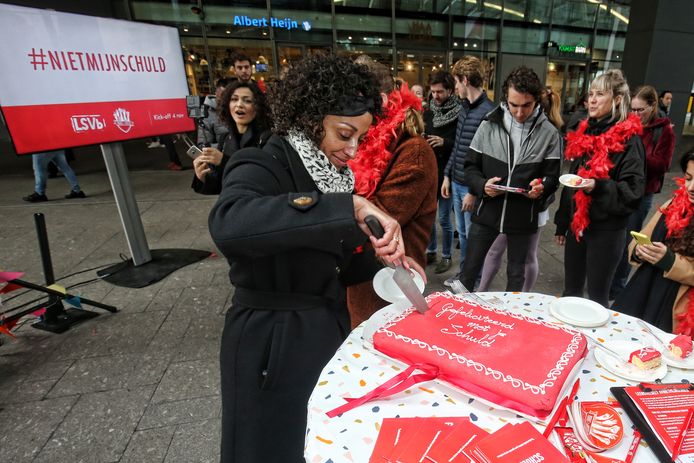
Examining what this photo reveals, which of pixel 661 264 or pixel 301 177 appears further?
pixel 661 264

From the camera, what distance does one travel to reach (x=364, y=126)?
4.18 feet

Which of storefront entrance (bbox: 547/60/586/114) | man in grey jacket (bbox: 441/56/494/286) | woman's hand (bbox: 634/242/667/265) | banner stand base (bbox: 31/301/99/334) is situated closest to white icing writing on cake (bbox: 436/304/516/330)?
woman's hand (bbox: 634/242/667/265)

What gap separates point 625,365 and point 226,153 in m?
2.83

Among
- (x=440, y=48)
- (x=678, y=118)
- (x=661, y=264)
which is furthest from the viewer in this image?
(x=440, y=48)

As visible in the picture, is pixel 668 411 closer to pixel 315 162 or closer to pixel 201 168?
pixel 315 162

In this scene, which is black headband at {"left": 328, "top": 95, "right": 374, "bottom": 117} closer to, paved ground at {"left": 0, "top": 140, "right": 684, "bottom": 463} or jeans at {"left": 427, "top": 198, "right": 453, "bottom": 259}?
paved ground at {"left": 0, "top": 140, "right": 684, "bottom": 463}

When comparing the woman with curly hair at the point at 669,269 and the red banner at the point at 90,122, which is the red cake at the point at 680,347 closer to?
the woman with curly hair at the point at 669,269

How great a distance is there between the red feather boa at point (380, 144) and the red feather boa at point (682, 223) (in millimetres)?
1478

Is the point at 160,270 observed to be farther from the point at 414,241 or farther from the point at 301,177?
the point at 301,177

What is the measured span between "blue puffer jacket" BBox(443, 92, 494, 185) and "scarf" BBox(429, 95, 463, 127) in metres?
0.18

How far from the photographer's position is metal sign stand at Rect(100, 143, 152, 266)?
402 centimetres

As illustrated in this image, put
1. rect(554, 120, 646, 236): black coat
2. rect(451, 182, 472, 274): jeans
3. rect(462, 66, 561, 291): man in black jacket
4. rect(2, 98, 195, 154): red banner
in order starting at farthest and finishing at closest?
rect(451, 182, 472, 274): jeans
rect(2, 98, 195, 154): red banner
rect(462, 66, 561, 291): man in black jacket
rect(554, 120, 646, 236): black coat

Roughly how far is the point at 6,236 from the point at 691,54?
41.1 feet

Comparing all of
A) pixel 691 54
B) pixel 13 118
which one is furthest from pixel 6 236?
pixel 691 54
